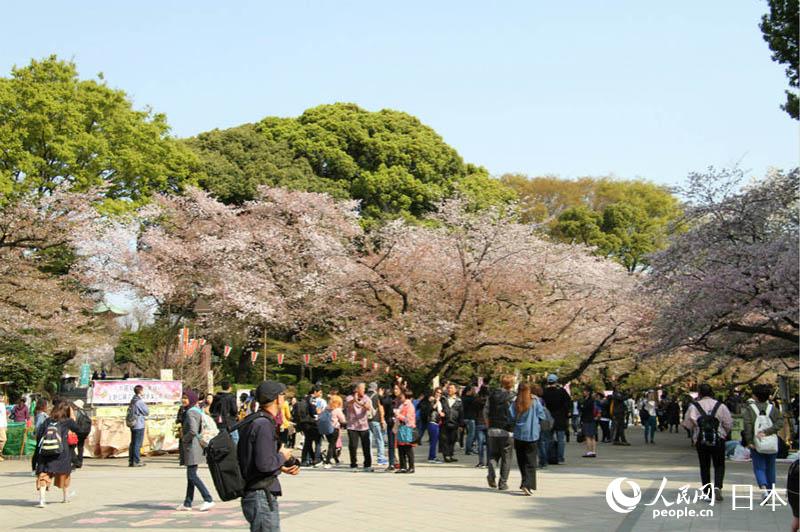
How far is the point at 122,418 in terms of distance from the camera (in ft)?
67.3

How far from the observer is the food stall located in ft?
66.7

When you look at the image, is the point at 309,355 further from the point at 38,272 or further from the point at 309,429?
the point at 309,429

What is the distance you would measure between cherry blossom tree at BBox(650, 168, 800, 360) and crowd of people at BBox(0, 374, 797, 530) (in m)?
2.97

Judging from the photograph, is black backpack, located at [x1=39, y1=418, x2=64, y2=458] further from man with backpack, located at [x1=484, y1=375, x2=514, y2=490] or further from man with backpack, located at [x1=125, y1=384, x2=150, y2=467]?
man with backpack, located at [x1=125, y1=384, x2=150, y2=467]

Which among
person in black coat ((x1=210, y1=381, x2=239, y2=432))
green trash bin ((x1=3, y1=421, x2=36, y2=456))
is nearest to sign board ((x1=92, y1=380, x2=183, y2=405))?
green trash bin ((x1=3, y1=421, x2=36, y2=456))

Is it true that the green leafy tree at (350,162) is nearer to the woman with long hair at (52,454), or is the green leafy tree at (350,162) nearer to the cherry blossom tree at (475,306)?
the cherry blossom tree at (475,306)

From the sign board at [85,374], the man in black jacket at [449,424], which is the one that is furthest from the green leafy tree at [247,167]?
the man in black jacket at [449,424]

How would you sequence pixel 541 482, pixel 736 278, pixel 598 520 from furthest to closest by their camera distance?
pixel 736 278 < pixel 541 482 < pixel 598 520

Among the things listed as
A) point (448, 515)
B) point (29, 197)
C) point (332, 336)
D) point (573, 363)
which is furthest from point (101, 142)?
point (448, 515)

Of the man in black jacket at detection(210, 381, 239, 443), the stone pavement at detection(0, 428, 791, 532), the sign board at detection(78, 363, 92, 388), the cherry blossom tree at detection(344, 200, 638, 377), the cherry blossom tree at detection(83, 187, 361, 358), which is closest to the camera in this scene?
the stone pavement at detection(0, 428, 791, 532)

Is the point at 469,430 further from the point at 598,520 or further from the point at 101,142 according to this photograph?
the point at 101,142

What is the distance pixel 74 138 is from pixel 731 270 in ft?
77.7

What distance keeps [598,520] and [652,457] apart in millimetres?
10810

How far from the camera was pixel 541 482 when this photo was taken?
14.3 meters
